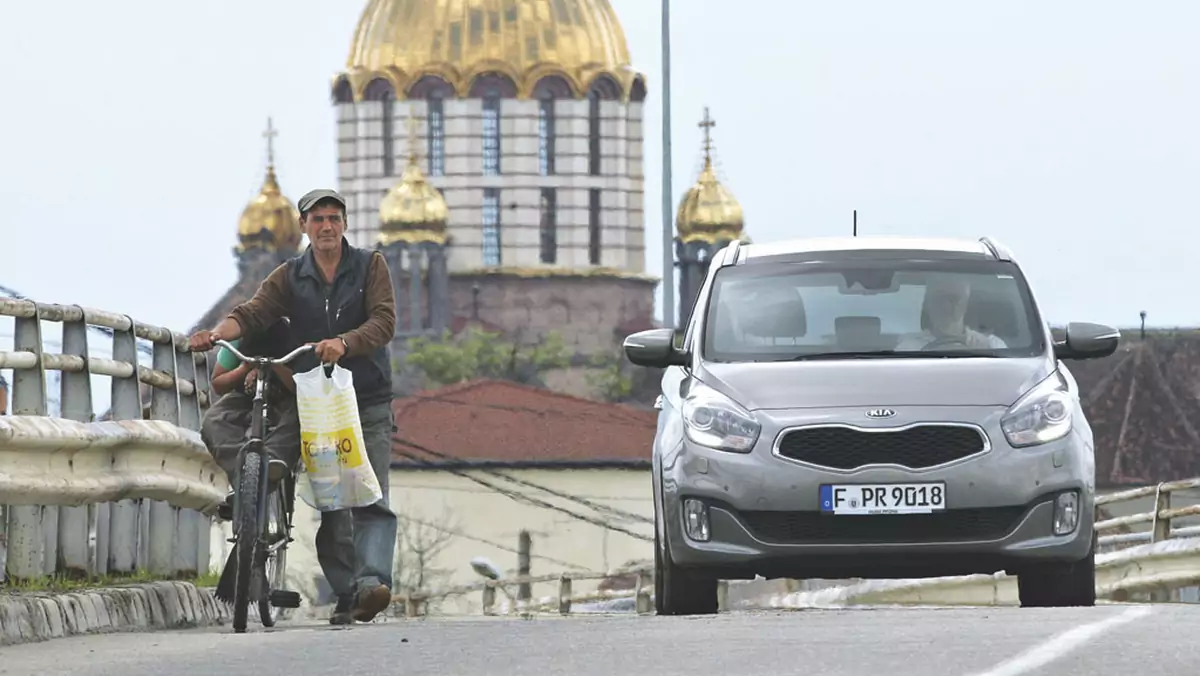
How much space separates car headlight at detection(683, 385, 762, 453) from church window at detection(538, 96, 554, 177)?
114m

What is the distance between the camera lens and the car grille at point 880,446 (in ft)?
46.4

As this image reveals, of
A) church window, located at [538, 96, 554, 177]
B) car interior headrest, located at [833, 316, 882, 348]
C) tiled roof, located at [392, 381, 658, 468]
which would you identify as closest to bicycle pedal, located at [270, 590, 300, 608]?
car interior headrest, located at [833, 316, 882, 348]

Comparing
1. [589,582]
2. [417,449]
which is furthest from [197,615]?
[417,449]

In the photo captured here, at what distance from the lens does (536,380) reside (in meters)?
127

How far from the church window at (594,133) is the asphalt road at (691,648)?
11579 cm

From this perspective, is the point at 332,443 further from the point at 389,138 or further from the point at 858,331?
the point at 389,138

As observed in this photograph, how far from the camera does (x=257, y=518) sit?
542 inches

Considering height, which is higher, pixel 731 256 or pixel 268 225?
pixel 731 256

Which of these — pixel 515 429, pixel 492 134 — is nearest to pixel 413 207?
pixel 492 134

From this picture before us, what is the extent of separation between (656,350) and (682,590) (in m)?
1.00

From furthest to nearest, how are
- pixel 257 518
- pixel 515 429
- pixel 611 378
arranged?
pixel 611 378, pixel 515 429, pixel 257 518

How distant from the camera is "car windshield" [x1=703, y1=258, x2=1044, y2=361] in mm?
14867

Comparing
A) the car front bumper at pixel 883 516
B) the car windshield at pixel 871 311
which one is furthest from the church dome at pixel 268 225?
the car front bumper at pixel 883 516

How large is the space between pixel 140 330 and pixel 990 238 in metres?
3.81
